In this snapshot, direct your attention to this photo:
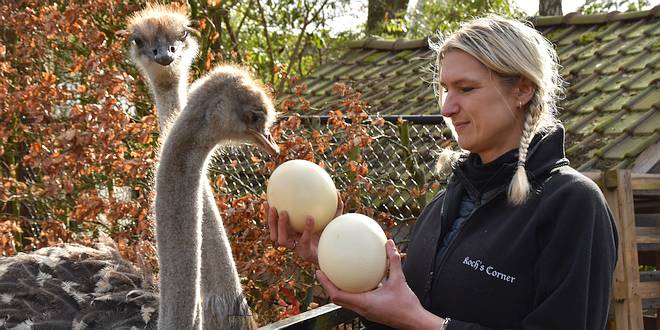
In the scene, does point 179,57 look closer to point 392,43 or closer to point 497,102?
point 497,102

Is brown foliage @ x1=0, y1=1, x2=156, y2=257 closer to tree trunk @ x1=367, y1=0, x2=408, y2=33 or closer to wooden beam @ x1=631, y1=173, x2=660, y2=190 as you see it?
wooden beam @ x1=631, y1=173, x2=660, y2=190

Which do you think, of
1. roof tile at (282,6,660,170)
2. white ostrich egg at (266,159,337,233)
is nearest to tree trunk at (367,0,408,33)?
roof tile at (282,6,660,170)

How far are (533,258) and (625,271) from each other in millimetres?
2547

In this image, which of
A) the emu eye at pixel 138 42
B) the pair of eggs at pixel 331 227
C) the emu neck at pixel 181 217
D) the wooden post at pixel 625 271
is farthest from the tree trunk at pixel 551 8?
the pair of eggs at pixel 331 227

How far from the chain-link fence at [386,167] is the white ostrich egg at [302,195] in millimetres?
1706

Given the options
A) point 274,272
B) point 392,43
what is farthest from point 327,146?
point 392,43

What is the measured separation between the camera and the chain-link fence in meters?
4.78

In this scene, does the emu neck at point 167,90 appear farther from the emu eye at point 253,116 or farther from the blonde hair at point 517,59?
the blonde hair at point 517,59

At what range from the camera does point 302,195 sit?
8.85 feet

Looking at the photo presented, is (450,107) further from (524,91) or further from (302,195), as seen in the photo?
(302,195)

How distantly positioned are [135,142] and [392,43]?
4.45m

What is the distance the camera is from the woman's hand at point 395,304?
2.15 meters

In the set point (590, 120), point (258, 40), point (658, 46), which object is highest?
point (258, 40)

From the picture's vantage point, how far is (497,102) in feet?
7.63
